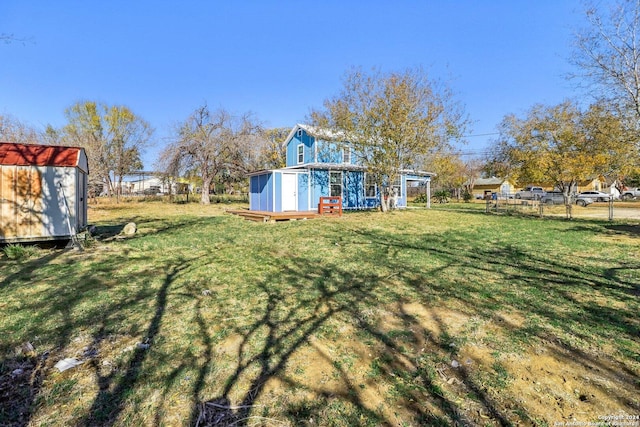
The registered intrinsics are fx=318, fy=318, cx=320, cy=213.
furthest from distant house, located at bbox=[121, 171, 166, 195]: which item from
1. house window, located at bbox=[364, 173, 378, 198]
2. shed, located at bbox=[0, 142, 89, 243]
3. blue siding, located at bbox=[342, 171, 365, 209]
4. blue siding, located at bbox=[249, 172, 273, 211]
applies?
shed, located at bbox=[0, 142, 89, 243]

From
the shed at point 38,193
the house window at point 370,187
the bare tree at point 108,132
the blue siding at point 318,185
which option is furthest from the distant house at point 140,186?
the shed at point 38,193

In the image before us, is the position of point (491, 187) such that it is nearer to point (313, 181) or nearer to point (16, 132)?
point (313, 181)

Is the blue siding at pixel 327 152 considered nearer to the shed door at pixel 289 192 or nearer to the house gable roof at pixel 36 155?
the shed door at pixel 289 192

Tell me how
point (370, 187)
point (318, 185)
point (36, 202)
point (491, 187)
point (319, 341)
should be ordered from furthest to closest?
point (491, 187) → point (370, 187) → point (318, 185) → point (36, 202) → point (319, 341)

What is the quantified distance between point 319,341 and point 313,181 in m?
15.2

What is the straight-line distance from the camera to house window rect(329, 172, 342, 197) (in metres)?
18.5

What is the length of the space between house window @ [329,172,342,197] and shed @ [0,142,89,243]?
12524 mm

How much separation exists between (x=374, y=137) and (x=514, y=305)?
13146mm

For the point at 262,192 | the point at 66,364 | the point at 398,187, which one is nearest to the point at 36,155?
the point at 66,364

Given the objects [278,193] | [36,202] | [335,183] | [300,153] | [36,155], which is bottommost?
[36,202]

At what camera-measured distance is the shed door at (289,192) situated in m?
17.2

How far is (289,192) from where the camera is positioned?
57.0ft

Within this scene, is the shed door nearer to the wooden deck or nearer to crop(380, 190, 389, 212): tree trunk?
the wooden deck

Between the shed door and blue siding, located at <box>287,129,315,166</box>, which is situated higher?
blue siding, located at <box>287,129,315,166</box>
